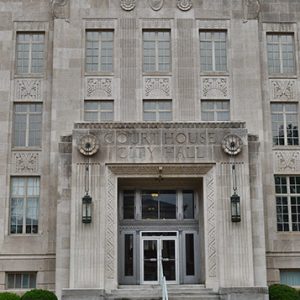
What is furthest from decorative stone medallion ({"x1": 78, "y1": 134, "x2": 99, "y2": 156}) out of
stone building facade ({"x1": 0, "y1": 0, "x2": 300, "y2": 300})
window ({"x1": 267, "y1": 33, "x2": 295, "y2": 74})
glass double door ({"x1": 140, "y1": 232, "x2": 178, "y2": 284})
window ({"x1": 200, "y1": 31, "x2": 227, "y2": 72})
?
window ({"x1": 267, "y1": 33, "x2": 295, "y2": 74})

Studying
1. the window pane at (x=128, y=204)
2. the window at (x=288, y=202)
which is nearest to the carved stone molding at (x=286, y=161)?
the window at (x=288, y=202)

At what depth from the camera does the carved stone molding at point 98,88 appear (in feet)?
88.0

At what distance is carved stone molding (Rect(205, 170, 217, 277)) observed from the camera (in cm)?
2303

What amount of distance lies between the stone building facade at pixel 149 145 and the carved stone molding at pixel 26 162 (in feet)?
0.15

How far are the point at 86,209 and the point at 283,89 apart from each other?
1112 centimetres

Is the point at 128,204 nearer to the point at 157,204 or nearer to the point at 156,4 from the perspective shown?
the point at 157,204

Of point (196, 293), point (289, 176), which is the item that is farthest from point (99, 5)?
point (196, 293)

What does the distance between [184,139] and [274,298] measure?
23.3 ft

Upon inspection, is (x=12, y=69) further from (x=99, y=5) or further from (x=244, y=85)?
(x=244, y=85)

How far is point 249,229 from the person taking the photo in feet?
75.1

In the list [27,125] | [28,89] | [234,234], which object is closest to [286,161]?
[234,234]

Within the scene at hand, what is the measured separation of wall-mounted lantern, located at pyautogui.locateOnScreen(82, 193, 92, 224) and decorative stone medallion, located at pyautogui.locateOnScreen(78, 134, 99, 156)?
1814 millimetres

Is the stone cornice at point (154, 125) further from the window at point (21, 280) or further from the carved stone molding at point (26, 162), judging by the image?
the window at point (21, 280)

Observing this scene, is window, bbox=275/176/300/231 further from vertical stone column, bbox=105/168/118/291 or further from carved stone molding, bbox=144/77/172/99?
vertical stone column, bbox=105/168/118/291
